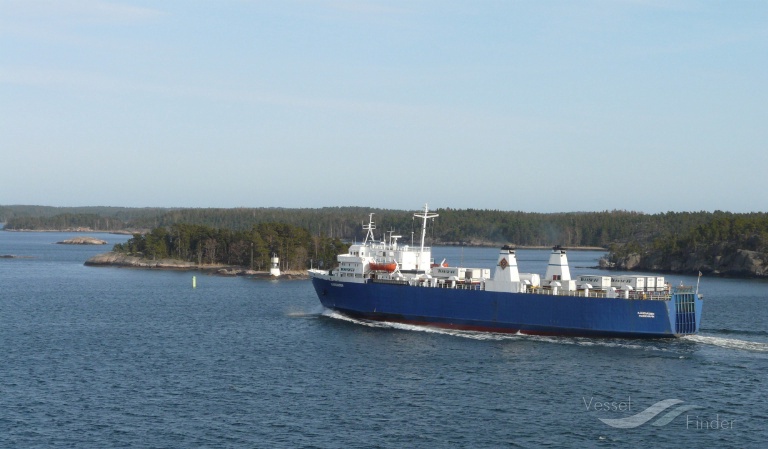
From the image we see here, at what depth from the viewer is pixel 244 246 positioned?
368ft

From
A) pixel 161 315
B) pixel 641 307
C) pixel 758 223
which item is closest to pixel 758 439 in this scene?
pixel 641 307

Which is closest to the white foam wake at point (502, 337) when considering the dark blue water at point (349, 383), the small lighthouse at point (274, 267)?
the dark blue water at point (349, 383)

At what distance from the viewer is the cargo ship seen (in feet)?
158

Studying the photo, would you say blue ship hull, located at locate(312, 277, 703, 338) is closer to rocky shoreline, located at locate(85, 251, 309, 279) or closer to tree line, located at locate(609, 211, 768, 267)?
rocky shoreline, located at locate(85, 251, 309, 279)

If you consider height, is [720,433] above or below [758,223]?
below

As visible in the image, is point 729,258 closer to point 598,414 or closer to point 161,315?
point 161,315

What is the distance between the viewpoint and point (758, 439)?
29.1m

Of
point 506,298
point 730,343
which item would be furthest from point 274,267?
point 730,343

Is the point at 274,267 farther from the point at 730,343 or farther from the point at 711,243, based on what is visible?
the point at 711,243

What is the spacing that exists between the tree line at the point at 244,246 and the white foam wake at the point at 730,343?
55404mm

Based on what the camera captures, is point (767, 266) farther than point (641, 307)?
Yes

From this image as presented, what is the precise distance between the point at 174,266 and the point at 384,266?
66218 mm

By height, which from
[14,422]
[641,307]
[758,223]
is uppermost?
[758,223]

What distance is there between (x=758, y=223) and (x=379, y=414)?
353 feet
